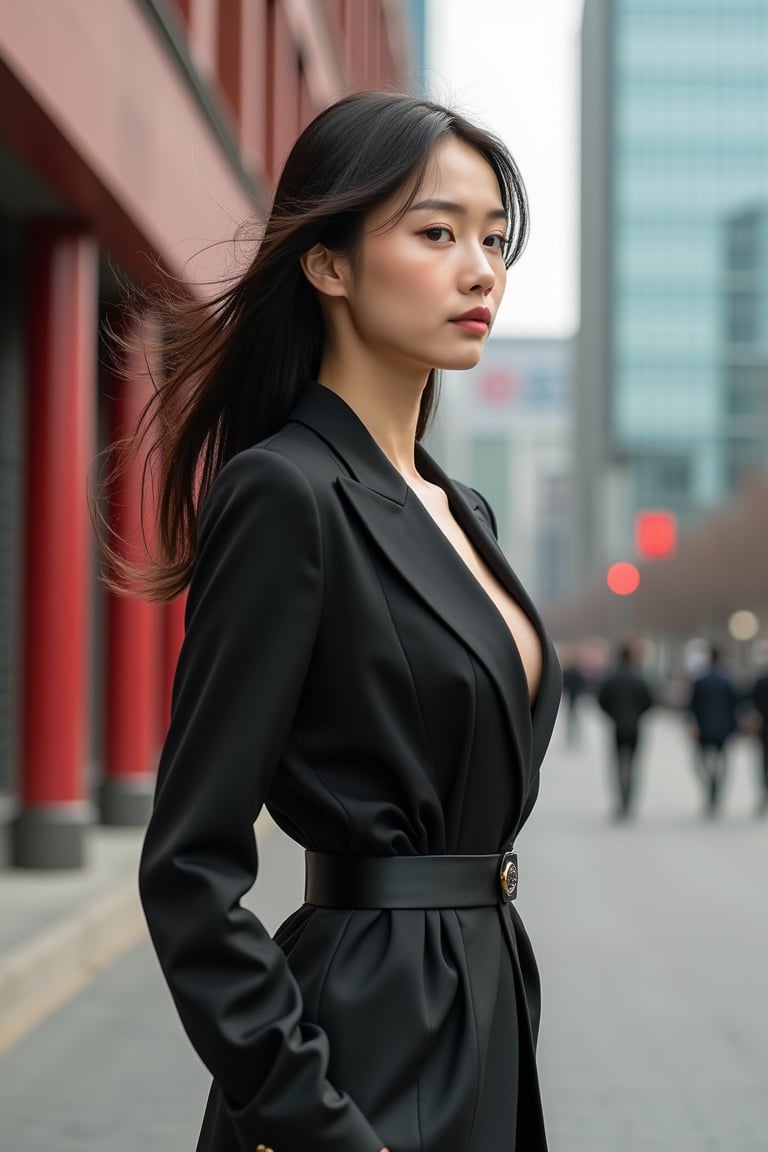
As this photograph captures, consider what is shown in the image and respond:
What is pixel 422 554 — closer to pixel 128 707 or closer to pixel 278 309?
pixel 278 309

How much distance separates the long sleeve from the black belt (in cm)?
14

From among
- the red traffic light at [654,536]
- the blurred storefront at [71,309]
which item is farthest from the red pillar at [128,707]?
the red traffic light at [654,536]

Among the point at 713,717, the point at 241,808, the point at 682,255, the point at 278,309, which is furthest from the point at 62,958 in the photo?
the point at 682,255

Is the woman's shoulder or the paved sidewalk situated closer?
the woman's shoulder

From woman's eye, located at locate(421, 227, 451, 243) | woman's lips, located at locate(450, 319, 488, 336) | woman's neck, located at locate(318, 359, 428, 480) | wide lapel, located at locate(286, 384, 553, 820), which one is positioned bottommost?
wide lapel, located at locate(286, 384, 553, 820)

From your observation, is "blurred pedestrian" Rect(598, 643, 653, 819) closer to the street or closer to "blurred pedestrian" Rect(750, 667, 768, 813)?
"blurred pedestrian" Rect(750, 667, 768, 813)

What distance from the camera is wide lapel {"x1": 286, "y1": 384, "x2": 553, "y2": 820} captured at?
1972 millimetres

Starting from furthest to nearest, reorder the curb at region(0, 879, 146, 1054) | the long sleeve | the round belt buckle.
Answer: the curb at region(0, 879, 146, 1054) → the round belt buckle → the long sleeve

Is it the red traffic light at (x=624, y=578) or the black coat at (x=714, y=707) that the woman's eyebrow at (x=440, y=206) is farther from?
the red traffic light at (x=624, y=578)

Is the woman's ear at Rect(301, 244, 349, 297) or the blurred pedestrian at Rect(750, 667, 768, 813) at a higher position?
the woman's ear at Rect(301, 244, 349, 297)

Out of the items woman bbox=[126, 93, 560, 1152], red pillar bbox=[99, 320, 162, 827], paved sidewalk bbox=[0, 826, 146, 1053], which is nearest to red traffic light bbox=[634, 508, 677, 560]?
red pillar bbox=[99, 320, 162, 827]

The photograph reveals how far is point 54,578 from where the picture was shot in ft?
39.7

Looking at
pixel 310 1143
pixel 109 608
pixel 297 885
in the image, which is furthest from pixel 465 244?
pixel 109 608

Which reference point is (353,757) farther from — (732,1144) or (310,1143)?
(732,1144)
